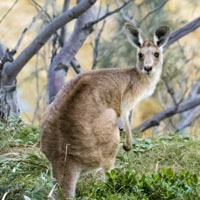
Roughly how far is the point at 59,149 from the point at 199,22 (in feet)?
12.4

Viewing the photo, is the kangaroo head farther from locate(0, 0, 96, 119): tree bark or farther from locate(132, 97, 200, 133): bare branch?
locate(132, 97, 200, 133): bare branch

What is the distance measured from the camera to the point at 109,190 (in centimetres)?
369

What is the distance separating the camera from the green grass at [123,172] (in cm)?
355

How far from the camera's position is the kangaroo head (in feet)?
14.9

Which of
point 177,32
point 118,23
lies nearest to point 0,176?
point 177,32

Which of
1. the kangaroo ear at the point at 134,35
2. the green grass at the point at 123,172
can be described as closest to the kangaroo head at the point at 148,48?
the kangaroo ear at the point at 134,35

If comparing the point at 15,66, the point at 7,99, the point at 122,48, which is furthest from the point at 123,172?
the point at 122,48

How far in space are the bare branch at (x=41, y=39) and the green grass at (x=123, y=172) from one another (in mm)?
598

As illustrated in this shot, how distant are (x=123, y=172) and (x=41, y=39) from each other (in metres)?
1.76

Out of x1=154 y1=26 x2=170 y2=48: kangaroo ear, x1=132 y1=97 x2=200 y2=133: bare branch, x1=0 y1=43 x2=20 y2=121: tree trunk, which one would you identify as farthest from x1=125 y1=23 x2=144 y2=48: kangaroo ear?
x1=132 y1=97 x2=200 y2=133: bare branch

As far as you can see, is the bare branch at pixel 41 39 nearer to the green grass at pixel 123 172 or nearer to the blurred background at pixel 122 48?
the green grass at pixel 123 172

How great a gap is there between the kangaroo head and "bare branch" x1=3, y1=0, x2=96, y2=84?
51 cm

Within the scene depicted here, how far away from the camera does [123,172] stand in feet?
14.0

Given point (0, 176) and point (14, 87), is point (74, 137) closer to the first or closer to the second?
point (0, 176)
